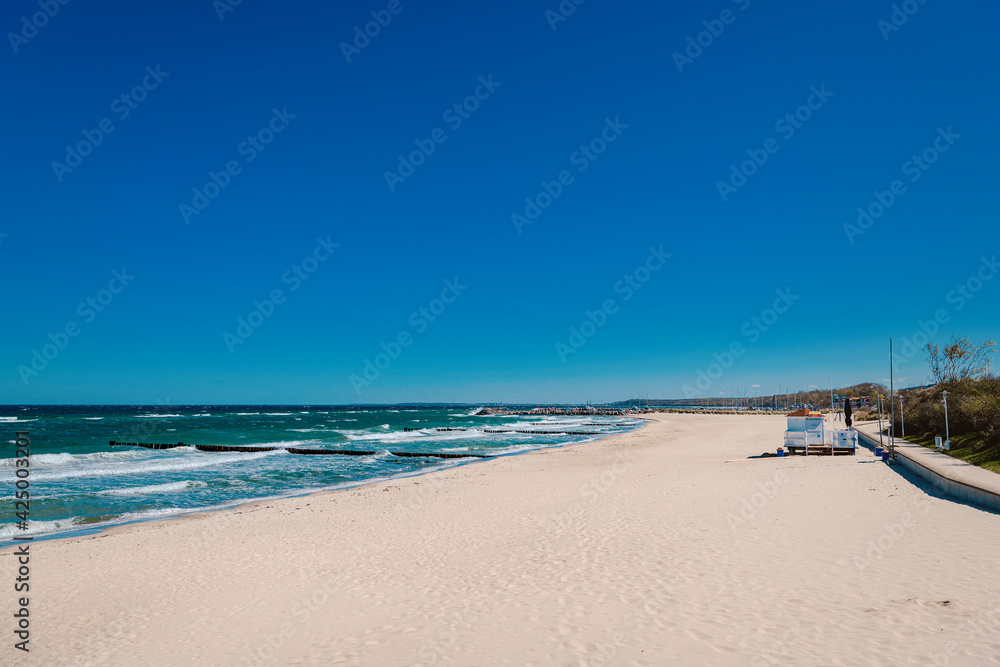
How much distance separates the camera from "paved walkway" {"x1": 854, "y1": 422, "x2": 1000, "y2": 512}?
10.3 meters

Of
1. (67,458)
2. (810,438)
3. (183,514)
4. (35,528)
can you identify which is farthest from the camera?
(67,458)

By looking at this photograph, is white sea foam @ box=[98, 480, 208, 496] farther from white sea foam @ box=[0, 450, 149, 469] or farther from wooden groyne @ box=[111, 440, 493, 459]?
wooden groyne @ box=[111, 440, 493, 459]

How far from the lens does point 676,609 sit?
6.08 metres

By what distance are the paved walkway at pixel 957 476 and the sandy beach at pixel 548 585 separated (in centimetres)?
50

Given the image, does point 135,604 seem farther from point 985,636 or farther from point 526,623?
point 985,636

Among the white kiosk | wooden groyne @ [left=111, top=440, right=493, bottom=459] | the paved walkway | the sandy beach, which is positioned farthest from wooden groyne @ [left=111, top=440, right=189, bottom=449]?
the paved walkway

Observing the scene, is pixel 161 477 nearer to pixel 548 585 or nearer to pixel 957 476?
pixel 548 585

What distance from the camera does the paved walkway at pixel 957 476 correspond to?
10297mm

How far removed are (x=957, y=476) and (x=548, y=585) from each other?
10.9 metres

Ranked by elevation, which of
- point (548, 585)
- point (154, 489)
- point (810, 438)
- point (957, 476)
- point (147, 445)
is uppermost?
point (810, 438)

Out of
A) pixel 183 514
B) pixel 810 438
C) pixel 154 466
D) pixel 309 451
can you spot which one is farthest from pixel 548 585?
pixel 309 451

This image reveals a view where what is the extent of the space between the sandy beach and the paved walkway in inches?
19.8

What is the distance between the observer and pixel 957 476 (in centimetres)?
1221

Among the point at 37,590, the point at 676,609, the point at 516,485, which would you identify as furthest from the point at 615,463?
the point at 37,590
